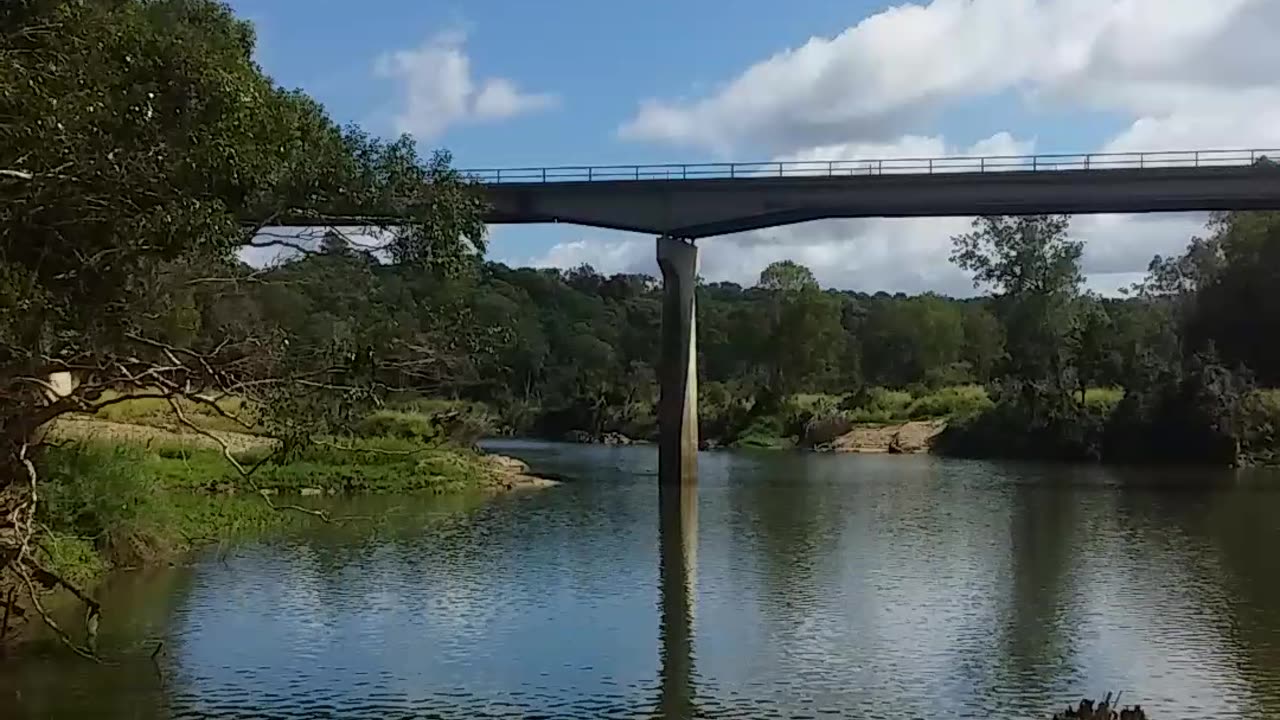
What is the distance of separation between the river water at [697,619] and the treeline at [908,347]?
4049 millimetres

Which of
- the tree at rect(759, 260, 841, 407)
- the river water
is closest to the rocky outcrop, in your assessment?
the river water

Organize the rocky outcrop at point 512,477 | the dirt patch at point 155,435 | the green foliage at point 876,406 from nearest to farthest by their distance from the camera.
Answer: the dirt patch at point 155,435 → the rocky outcrop at point 512,477 → the green foliage at point 876,406

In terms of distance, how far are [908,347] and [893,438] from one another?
35263 millimetres

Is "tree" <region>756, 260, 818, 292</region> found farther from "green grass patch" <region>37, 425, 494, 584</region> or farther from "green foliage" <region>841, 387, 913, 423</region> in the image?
"green grass patch" <region>37, 425, 494, 584</region>

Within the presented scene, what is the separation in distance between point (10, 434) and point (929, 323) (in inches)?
4082

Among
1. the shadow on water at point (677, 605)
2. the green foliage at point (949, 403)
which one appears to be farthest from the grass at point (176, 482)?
the green foliage at point (949, 403)

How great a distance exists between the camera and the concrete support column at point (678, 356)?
180 feet

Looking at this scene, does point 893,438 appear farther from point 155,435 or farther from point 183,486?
point 183,486

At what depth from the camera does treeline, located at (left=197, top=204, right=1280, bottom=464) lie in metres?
19.1

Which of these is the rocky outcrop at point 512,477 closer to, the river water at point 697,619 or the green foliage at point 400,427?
the green foliage at point 400,427

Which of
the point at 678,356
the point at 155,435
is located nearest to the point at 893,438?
the point at 678,356

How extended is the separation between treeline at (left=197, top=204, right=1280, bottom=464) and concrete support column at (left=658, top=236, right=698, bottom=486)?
8.79 meters

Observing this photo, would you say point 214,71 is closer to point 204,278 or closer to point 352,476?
point 204,278

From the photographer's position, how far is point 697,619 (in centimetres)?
2373
